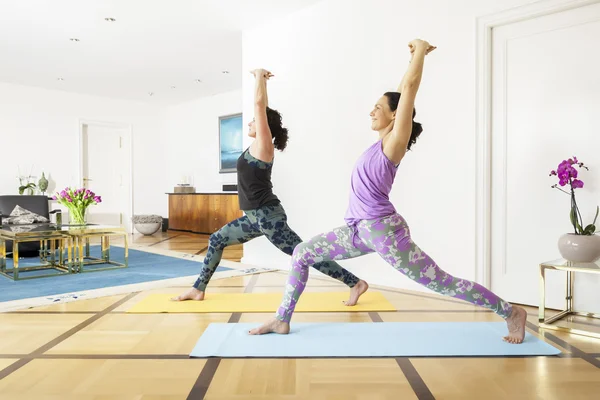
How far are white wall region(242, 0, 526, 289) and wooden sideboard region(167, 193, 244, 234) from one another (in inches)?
108

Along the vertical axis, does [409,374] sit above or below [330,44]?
below

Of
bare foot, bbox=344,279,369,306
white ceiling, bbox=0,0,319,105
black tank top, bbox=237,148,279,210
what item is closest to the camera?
black tank top, bbox=237,148,279,210

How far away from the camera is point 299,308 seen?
3.10 m

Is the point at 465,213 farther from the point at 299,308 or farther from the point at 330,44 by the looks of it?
the point at 330,44

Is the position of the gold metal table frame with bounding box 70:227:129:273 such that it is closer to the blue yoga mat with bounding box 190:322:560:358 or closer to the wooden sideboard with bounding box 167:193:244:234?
the blue yoga mat with bounding box 190:322:560:358

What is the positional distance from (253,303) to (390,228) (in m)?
1.36

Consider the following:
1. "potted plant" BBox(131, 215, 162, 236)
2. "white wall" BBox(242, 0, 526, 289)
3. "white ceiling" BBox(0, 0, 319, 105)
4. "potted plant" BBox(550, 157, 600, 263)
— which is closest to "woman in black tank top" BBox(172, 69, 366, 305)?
"white wall" BBox(242, 0, 526, 289)

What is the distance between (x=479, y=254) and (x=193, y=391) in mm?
2248

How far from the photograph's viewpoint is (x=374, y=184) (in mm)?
2189

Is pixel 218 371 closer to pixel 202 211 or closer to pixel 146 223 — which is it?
pixel 202 211

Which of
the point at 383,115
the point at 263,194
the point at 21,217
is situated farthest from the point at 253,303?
the point at 21,217

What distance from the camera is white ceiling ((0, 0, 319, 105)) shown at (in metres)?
4.68

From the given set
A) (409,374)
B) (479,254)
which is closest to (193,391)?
(409,374)

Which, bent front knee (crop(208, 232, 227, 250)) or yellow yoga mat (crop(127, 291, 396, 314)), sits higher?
bent front knee (crop(208, 232, 227, 250))
